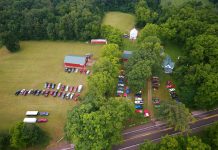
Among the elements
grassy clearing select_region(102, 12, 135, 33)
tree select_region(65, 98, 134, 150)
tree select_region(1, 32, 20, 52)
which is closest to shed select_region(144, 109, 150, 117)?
tree select_region(65, 98, 134, 150)

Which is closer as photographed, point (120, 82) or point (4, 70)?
point (120, 82)

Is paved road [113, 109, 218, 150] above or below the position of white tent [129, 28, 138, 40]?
below

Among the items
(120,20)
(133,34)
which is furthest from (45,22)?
(133,34)

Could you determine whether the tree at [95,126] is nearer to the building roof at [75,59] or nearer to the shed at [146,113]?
the shed at [146,113]

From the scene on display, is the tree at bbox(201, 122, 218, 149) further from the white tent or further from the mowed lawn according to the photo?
the white tent

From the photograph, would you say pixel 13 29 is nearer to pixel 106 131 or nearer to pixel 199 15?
pixel 106 131

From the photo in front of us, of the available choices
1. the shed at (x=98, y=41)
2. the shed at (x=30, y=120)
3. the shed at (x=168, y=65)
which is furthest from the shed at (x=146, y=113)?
the shed at (x=98, y=41)

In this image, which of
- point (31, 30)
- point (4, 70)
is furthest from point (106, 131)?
point (31, 30)
